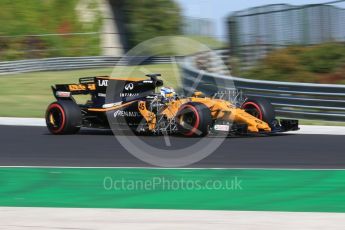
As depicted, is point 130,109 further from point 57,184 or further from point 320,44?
point 320,44

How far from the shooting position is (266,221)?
238 inches

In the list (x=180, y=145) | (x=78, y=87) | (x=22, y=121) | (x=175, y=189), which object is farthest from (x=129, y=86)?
(x=175, y=189)

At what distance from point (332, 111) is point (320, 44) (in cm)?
424

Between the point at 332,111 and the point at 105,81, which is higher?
the point at 105,81

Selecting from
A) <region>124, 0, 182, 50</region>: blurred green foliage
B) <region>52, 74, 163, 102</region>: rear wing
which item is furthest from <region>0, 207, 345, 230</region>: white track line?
<region>124, 0, 182, 50</region>: blurred green foliage

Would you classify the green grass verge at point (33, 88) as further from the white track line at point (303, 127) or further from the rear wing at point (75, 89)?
the rear wing at point (75, 89)

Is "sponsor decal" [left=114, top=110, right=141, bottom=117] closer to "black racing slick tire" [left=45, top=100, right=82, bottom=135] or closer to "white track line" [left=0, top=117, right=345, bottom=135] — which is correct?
"black racing slick tire" [left=45, top=100, right=82, bottom=135]

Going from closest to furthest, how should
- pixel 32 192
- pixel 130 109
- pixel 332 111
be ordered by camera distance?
pixel 32 192 → pixel 130 109 → pixel 332 111

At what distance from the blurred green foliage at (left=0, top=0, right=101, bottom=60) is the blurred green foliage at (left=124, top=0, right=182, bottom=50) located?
250 cm

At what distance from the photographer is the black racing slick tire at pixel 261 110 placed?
11641 millimetres

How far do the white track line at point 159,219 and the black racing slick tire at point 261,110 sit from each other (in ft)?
17.4

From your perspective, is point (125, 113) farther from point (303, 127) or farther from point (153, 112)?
point (303, 127)

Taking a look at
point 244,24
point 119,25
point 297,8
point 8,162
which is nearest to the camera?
point 8,162

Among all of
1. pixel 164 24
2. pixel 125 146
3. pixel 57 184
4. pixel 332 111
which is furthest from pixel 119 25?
pixel 57 184
